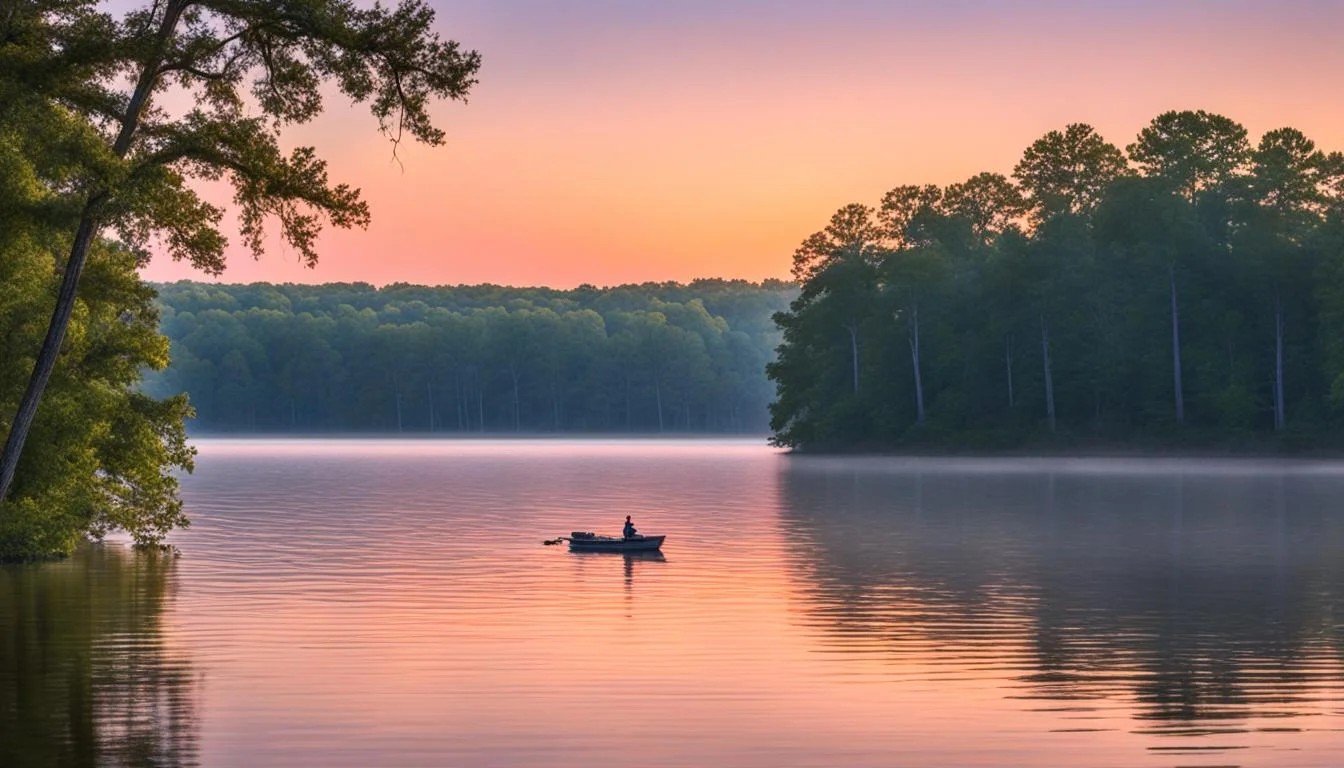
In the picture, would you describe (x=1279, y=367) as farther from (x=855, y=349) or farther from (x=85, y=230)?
(x=85, y=230)

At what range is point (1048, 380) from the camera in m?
146

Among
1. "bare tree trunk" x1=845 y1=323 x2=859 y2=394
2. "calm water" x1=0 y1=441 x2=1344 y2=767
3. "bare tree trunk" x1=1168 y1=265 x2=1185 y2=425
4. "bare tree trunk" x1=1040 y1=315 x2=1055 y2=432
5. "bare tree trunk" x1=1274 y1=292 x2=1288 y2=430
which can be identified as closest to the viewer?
"calm water" x1=0 y1=441 x2=1344 y2=767

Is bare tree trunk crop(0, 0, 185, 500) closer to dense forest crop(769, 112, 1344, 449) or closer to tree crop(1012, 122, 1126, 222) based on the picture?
dense forest crop(769, 112, 1344, 449)

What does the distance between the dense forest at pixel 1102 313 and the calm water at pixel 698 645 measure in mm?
74349

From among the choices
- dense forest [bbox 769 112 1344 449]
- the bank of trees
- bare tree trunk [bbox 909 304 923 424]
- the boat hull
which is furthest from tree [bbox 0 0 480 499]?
bare tree trunk [bbox 909 304 923 424]

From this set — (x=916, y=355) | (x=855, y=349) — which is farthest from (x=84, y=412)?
(x=855, y=349)

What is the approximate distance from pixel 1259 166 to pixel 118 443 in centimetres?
12146

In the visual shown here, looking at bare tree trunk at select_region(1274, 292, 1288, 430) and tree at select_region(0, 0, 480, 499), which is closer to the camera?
tree at select_region(0, 0, 480, 499)

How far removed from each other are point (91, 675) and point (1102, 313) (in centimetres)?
13112

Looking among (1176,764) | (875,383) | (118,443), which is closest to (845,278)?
(875,383)

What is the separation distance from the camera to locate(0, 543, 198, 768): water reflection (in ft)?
67.3

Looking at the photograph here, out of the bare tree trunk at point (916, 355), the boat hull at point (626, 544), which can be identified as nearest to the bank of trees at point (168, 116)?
the boat hull at point (626, 544)

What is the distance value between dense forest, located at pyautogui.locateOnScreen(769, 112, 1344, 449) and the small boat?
88355mm

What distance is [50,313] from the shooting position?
44906mm
